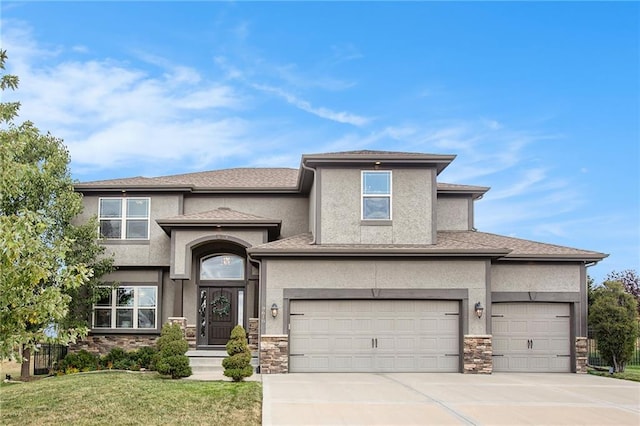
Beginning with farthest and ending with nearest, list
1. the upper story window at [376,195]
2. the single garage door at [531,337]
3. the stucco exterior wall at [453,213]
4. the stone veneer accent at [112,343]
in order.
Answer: the stucco exterior wall at [453,213]
the stone veneer accent at [112,343]
the single garage door at [531,337]
the upper story window at [376,195]

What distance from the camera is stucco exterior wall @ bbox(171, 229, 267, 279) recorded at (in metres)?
19.8

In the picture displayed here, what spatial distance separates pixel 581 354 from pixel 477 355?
12.2 feet

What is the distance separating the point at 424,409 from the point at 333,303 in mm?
6531

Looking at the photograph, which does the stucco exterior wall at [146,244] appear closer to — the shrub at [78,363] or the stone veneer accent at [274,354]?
the shrub at [78,363]

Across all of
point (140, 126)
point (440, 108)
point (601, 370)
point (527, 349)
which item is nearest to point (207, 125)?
point (140, 126)

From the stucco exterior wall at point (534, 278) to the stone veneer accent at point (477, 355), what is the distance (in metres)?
2.00

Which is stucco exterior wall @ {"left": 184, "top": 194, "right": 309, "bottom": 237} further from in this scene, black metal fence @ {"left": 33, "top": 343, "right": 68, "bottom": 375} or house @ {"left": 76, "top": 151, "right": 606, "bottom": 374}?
black metal fence @ {"left": 33, "top": 343, "right": 68, "bottom": 375}

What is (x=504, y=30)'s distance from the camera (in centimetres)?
2162

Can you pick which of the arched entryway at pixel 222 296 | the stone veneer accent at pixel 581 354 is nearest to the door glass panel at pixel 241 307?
the arched entryway at pixel 222 296

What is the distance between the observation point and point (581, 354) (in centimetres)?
1916

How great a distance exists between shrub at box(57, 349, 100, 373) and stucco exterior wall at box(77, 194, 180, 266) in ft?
10.5

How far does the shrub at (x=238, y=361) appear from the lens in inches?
588

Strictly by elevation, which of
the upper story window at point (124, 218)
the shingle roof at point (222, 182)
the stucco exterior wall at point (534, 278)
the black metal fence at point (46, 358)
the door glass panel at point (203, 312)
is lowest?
the black metal fence at point (46, 358)

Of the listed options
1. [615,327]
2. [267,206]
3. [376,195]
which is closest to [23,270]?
[376,195]
